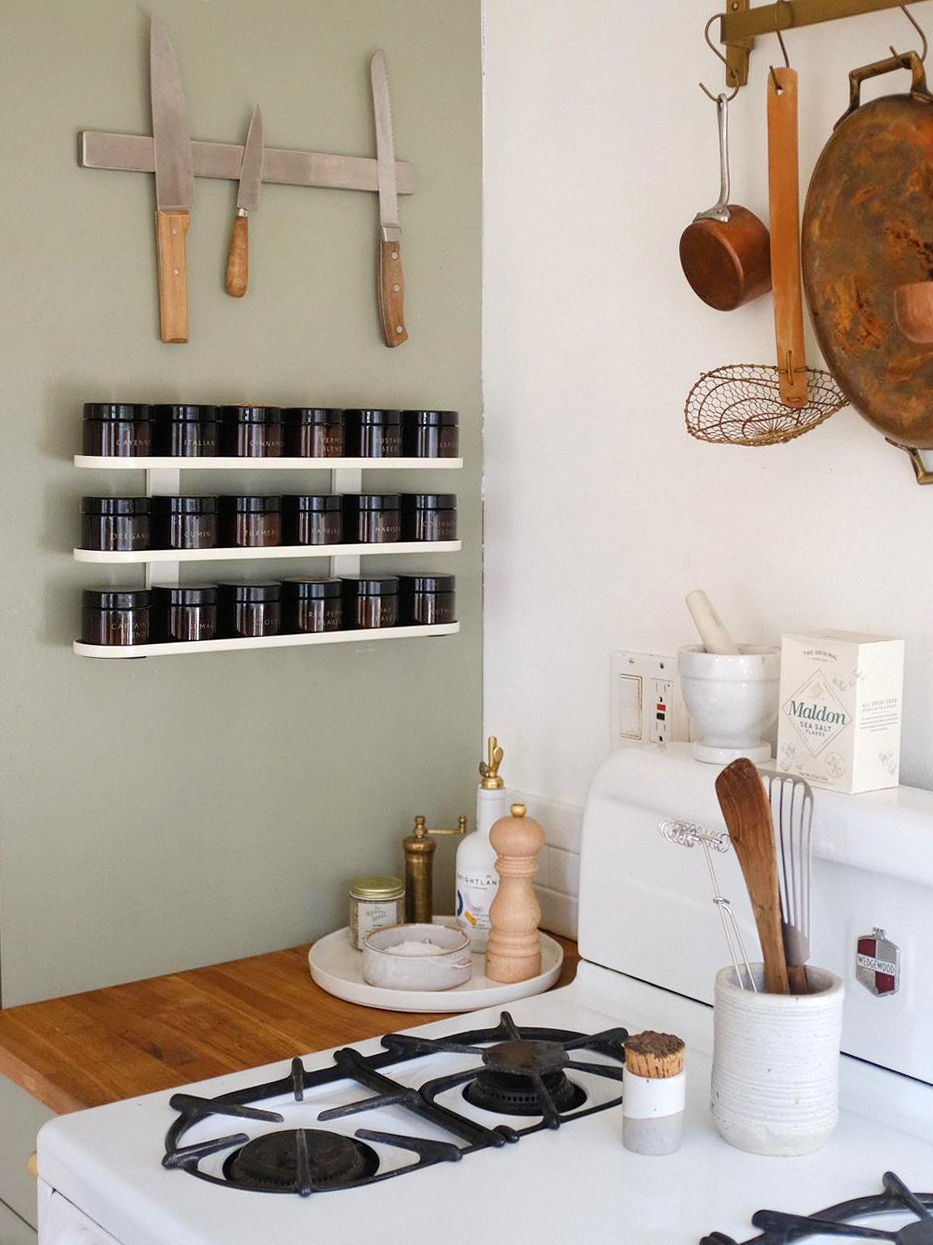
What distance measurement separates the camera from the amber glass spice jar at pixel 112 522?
166 cm

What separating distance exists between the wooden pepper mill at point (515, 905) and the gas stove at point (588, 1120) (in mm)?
145

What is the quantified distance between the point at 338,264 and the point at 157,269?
0.25 meters

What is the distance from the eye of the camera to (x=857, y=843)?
1.35 meters

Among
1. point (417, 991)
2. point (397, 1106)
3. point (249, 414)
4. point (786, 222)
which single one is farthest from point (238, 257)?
point (397, 1106)

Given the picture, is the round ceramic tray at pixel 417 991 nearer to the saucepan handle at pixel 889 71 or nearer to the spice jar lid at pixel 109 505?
the spice jar lid at pixel 109 505

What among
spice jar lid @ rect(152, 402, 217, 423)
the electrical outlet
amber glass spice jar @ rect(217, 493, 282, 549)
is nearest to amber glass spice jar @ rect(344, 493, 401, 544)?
amber glass spice jar @ rect(217, 493, 282, 549)

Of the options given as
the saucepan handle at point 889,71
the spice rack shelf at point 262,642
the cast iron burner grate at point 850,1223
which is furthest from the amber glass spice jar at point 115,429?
the cast iron burner grate at point 850,1223

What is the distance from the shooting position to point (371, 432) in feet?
6.07

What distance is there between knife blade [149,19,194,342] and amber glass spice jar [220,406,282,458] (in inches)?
4.4

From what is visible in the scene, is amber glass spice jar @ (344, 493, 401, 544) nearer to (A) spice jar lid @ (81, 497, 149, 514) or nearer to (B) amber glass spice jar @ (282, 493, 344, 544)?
(B) amber glass spice jar @ (282, 493, 344, 544)

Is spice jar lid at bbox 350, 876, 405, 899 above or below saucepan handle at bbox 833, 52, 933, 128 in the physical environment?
below

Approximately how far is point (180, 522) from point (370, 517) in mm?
250

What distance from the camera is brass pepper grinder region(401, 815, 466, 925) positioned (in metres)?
1.94

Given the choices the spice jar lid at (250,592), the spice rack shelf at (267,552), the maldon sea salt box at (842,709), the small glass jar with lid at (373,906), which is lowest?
the small glass jar with lid at (373,906)
